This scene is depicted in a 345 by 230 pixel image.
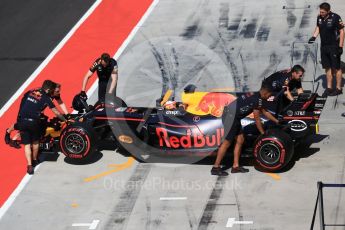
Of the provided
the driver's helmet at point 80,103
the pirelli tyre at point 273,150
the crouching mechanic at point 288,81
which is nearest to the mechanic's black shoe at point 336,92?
the crouching mechanic at point 288,81

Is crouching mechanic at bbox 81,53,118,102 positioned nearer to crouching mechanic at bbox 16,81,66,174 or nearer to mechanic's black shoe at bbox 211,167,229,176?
crouching mechanic at bbox 16,81,66,174

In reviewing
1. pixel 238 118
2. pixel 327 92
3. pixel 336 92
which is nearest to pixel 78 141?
pixel 238 118

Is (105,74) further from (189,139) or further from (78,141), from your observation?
(189,139)

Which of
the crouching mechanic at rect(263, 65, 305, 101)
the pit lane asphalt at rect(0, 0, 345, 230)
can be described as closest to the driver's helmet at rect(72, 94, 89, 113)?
the pit lane asphalt at rect(0, 0, 345, 230)

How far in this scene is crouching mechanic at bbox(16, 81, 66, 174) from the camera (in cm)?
1414

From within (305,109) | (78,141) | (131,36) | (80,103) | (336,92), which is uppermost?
(305,109)

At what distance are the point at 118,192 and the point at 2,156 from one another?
3.29m

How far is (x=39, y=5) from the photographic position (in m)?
23.6

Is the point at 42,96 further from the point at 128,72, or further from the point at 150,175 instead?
the point at 128,72

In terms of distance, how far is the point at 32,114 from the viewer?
14133mm

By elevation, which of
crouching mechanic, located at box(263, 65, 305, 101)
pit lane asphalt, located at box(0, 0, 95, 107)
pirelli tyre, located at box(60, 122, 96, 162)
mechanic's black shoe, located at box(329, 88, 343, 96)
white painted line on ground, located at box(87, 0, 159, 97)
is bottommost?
pit lane asphalt, located at box(0, 0, 95, 107)

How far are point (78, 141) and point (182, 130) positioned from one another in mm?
2130

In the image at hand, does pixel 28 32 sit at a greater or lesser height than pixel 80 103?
lesser

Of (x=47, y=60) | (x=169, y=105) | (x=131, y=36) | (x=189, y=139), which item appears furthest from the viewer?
(x=131, y=36)
